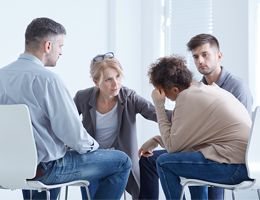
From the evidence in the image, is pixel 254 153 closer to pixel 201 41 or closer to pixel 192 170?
pixel 192 170

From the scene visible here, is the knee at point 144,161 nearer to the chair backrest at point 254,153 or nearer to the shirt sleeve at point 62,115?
the shirt sleeve at point 62,115

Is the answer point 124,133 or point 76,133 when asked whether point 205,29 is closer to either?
point 124,133

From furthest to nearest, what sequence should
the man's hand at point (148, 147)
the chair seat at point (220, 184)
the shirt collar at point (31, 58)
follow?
1. the man's hand at point (148, 147)
2. the shirt collar at point (31, 58)
3. the chair seat at point (220, 184)

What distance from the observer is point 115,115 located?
120 inches

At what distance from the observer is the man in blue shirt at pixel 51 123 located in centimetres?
240

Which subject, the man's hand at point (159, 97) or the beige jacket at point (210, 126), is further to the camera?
the man's hand at point (159, 97)

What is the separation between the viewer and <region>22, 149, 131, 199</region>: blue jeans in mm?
2432

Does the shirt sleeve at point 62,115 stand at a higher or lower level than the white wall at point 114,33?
lower

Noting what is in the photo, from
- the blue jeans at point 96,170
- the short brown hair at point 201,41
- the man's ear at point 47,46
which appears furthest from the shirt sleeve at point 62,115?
the short brown hair at point 201,41

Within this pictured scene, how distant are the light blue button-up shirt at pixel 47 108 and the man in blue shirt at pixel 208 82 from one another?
69 cm

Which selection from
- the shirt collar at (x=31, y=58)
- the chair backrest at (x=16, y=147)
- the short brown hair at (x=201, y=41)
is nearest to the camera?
the chair backrest at (x=16, y=147)

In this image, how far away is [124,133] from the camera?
305 centimetres

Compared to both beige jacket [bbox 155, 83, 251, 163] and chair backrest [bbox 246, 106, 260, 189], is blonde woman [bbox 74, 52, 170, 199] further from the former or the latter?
chair backrest [bbox 246, 106, 260, 189]

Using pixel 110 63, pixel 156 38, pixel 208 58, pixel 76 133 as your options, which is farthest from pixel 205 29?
pixel 76 133
